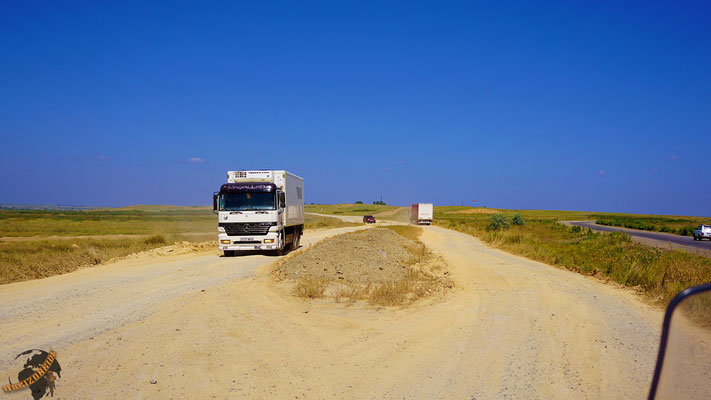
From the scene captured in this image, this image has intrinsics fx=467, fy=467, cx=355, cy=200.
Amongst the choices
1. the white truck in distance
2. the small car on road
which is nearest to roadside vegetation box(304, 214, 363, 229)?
the white truck in distance

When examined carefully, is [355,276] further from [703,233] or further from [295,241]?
[703,233]

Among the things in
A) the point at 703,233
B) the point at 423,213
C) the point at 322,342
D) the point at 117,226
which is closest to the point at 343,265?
the point at 322,342

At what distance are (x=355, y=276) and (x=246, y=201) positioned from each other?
8.99 metres

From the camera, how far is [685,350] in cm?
185

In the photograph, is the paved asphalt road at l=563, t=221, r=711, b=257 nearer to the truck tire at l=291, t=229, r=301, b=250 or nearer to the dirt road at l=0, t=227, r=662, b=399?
the dirt road at l=0, t=227, r=662, b=399

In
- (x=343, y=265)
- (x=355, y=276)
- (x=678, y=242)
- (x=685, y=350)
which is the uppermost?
(x=685, y=350)

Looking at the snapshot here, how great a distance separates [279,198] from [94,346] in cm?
1477

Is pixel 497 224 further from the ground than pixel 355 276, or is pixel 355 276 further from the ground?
pixel 497 224

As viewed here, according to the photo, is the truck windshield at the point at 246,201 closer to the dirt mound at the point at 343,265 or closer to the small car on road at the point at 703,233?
the dirt mound at the point at 343,265

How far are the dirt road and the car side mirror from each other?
4.03 metres

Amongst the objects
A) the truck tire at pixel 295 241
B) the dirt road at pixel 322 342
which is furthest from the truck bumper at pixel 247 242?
the dirt road at pixel 322 342

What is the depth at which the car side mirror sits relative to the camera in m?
1.78

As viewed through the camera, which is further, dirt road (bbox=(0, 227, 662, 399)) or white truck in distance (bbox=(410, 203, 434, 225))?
white truck in distance (bbox=(410, 203, 434, 225))

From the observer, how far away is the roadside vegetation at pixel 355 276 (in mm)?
11391
